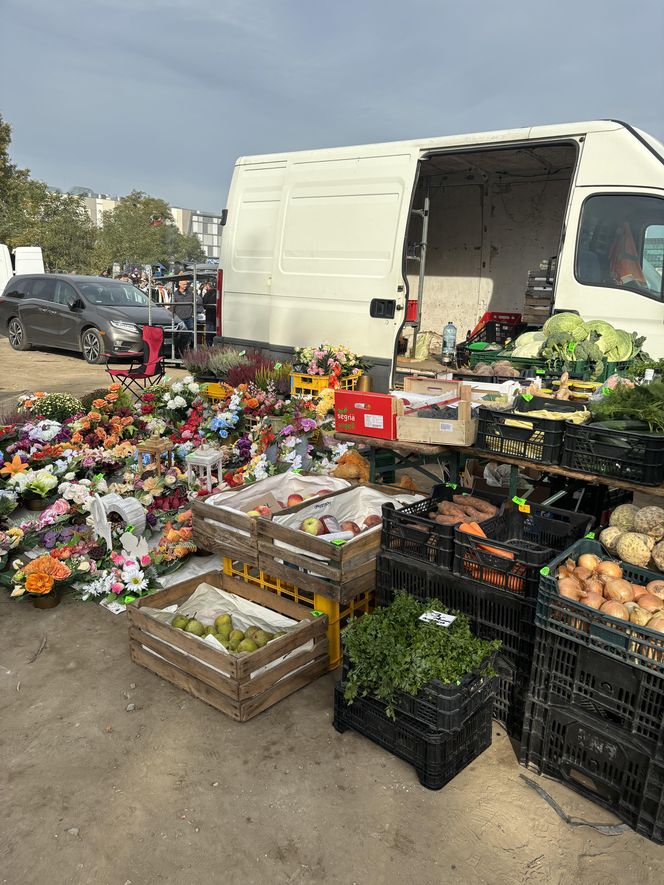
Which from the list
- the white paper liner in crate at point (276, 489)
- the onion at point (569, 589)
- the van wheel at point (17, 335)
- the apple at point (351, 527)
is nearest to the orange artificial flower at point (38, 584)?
the white paper liner in crate at point (276, 489)

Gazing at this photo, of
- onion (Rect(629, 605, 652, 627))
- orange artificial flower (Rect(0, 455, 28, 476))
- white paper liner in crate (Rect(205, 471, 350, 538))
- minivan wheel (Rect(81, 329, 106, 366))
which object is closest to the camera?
onion (Rect(629, 605, 652, 627))

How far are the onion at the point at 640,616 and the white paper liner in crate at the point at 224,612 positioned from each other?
5.20ft

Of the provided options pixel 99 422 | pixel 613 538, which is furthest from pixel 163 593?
pixel 99 422

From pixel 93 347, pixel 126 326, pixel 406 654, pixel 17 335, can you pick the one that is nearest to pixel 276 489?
pixel 406 654

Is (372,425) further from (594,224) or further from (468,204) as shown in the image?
(468,204)

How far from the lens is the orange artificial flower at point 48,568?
4223 millimetres

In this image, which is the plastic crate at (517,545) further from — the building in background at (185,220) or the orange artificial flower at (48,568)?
the building in background at (185,220)

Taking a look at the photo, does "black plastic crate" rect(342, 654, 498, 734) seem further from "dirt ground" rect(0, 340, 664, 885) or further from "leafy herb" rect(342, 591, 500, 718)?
"dirt ground" rect(0, 340, 664, 885)

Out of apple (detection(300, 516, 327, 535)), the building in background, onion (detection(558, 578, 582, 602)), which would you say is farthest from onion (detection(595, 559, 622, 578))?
the building in background

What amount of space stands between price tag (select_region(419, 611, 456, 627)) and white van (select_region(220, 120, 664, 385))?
3448mm

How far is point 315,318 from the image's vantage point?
22.6ft

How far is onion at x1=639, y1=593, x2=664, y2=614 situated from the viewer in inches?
105

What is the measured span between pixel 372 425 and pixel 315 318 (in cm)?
283

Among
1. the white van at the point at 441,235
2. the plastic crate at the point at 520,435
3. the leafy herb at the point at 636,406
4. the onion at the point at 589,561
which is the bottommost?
the onion at the point at 589,561
